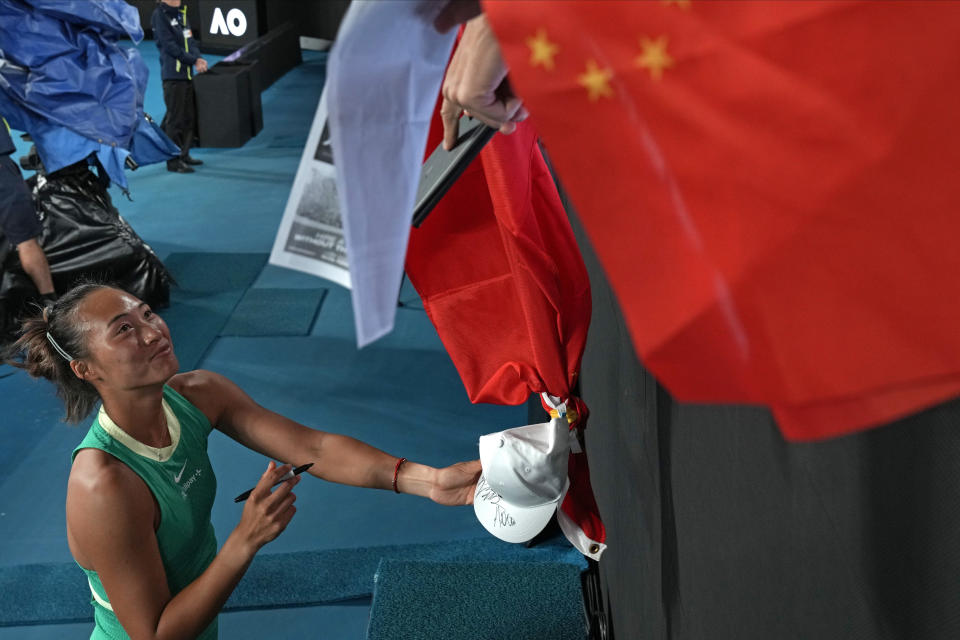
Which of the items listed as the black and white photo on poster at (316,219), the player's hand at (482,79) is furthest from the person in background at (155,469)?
the player's hand at (482,79)

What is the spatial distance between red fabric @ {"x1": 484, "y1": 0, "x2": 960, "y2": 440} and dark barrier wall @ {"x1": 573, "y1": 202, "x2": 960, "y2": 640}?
0.05 metres

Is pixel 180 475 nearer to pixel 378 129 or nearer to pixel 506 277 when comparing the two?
pixel 506 277

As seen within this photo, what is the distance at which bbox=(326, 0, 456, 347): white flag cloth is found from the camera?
0.59 metres

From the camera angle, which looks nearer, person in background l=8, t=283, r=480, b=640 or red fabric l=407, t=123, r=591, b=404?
red fabric l=407, t=123, r=591, b=404

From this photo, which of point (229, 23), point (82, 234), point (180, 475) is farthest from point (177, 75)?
point (180, 475)

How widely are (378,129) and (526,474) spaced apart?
3.11 ft

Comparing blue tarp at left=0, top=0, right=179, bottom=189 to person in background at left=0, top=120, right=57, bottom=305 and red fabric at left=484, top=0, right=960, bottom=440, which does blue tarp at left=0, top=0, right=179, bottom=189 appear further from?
red fabric at left=484, top=0, right=960, bottom=440

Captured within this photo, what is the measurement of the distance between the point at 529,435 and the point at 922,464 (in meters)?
0.96

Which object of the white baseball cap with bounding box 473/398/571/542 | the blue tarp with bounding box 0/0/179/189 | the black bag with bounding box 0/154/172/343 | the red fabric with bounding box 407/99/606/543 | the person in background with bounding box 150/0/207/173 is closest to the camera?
the red fabric with bounding box 407/99/606/543

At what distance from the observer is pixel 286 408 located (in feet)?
13.9

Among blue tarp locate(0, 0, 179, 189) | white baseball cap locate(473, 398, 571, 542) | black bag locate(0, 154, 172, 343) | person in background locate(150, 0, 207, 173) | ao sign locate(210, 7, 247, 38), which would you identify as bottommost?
ao sign locate(210, 7, 247, 38)

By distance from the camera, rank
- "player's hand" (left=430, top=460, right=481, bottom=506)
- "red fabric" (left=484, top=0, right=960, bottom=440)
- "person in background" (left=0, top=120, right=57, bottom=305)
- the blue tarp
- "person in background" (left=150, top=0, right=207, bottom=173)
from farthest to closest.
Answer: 1. "person in background" (left=150, top=0, right=207, bottom=173)
2. the blue tarp
3. "person in background" (left=0, top=120, right=57, bottom=305)
4. "player's hand" (left=430, top=460, right=481, bottom=506)
5. "red fabric" (left=484, top=0, right=960, bottom=440)

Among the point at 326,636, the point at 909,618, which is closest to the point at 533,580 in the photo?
the point at 326,636

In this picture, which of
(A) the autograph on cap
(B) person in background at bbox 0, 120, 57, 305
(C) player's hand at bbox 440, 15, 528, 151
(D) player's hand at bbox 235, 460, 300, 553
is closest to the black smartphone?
(C) player's hand at bbox 440, 15, 528, 151
